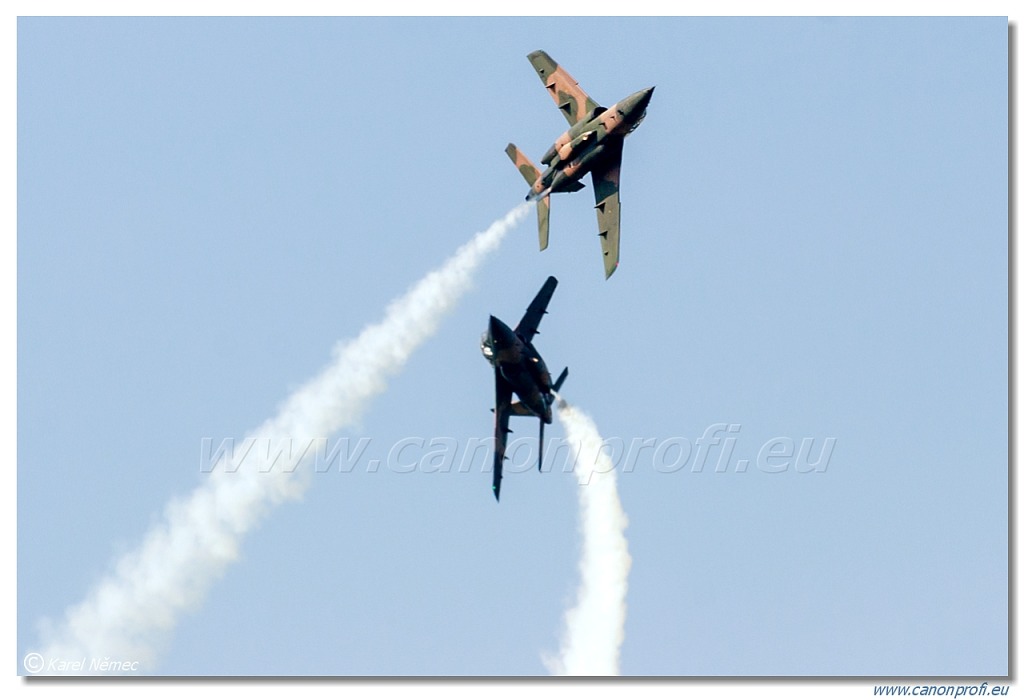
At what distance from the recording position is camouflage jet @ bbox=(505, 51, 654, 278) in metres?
66.7

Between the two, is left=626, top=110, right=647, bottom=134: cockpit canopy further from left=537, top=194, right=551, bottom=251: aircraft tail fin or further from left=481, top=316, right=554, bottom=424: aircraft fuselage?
left=481, top=316, right=554, bottom=424: aircraft fuselage

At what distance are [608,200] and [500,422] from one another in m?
10.2

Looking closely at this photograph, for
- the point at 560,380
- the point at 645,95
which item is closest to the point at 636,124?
the point at 645,95

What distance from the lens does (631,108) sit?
66.2m

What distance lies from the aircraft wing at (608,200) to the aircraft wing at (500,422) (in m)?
6.63

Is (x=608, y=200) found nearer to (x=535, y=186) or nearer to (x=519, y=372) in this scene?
(x=535, y=186)

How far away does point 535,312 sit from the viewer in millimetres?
67500

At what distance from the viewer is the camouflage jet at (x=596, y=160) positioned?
6669cm

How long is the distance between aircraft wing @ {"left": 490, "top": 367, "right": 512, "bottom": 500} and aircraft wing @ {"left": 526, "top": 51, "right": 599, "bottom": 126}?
40.0 feet

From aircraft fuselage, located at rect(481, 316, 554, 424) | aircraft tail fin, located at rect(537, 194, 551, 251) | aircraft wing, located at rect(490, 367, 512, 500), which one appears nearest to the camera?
aircraft fuselage, located at rect(481, 316, 554, 424)

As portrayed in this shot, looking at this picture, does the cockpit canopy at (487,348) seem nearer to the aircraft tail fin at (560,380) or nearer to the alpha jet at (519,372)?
the alpha jet at (519,372)

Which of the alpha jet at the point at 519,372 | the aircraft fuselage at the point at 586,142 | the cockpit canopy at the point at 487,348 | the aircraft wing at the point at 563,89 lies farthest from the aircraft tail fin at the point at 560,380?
the aircraft wing at the point at 563,89

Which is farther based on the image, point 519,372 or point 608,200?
point 608,200

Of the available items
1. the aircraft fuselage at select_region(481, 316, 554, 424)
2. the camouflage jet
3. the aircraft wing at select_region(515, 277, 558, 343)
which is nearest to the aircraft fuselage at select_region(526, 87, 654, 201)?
the camouflage jet
